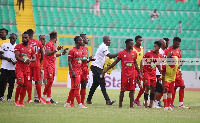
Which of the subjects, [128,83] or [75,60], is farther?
[128,83]

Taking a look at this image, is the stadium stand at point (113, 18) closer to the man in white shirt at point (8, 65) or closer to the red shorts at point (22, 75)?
the man in white shirt at point (8, 65)

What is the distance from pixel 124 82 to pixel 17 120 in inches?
181

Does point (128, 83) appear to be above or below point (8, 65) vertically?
below

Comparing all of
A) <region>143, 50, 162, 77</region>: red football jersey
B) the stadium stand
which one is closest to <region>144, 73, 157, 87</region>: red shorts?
<region>143, 50, 162, 77</region>: red football jersey

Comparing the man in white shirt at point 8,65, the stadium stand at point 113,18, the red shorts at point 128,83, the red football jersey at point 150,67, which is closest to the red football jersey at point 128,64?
the red shorts at point 128,83

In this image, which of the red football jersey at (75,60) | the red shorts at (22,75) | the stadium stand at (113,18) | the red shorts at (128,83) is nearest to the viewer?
the red shorts at (22,75)

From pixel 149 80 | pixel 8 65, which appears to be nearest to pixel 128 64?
pixel 149 80

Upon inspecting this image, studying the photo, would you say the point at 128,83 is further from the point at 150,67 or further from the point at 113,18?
the point at 113,18

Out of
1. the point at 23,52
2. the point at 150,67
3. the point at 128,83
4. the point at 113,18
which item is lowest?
the point at 128,83

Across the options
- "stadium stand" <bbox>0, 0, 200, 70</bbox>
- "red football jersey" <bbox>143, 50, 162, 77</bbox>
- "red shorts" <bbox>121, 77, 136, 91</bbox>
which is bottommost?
"red shorts" <bbox>121, 77, 136, 91</bbox>

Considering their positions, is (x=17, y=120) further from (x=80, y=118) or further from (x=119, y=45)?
(x=119, y=45)

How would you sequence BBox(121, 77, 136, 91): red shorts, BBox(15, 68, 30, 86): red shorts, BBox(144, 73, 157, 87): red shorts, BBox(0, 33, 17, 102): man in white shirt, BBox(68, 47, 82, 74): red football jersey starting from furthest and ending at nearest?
BBox(0, 33, 17, 102): man in white shirt
BBox(144, 73, 157, 87): red shorts
BBox(121, 77, 136, 91): red shorts
BBox(68, 47, 82, 74): red football jersey
BBox(15, 68, 30, 86): red shorts

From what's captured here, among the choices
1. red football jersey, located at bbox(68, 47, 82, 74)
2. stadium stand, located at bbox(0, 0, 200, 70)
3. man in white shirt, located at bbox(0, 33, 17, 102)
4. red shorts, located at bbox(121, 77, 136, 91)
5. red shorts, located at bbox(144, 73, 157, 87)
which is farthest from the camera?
stadium stand, located at bbox(0, 0, 200, 70)

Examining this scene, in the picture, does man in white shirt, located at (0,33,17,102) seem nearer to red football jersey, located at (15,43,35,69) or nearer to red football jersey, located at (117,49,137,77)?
red football jersey, located at (15,43,35,69)
